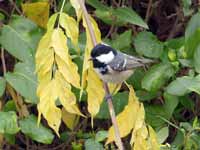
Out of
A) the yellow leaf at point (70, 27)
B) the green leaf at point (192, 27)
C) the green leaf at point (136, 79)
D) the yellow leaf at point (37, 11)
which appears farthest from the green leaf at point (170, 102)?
the yellow leaf at point (70, 27)

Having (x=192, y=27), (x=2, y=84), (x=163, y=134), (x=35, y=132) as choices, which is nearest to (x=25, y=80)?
(x=2, y=84)

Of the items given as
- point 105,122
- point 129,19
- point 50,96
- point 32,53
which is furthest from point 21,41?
point 105,122

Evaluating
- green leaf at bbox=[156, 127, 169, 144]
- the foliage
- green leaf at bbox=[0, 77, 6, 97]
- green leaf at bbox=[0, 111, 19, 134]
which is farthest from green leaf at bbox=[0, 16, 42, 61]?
green leaf at bbox=[156, 127, 169, 144]

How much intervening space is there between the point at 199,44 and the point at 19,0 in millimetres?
1014

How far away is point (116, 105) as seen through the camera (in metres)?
2.87

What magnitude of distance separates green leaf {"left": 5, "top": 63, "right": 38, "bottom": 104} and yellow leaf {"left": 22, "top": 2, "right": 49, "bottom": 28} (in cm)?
37

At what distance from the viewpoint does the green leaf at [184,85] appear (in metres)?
2.46

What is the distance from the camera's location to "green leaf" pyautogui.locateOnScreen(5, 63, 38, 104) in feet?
8.14

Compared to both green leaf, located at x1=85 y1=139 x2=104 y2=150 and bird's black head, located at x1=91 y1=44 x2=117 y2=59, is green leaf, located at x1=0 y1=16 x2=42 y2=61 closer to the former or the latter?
bird's black head, located at x1=91 y1=44 x2=117 y2=59

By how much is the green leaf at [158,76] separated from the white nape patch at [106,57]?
22 centimetres

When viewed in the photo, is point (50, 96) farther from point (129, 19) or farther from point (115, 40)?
point (115, 40)

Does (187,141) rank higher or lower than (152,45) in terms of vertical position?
lower

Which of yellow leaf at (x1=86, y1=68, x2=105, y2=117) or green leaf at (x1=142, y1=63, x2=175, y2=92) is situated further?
green leaf at (x1=142, y1=63, x2=175, y2=92)

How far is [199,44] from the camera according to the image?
258 centimetres
